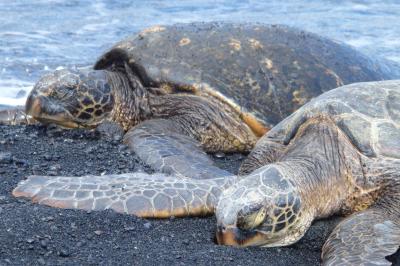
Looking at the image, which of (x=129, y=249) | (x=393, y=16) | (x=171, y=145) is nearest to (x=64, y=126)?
(x=171, y=145)

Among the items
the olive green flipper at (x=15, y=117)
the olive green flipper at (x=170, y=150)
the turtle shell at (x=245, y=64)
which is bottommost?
the olive green flipper at (x=15, y=117)

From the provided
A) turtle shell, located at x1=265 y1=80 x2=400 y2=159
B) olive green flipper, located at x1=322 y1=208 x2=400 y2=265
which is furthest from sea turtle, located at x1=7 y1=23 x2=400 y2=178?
olive green flipper, located at x1=322 y1=208 x2=400 y2=265

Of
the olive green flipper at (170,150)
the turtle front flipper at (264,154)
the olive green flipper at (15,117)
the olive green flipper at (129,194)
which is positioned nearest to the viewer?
the olive green flipper at (129,194)

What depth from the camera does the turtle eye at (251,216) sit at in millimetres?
4074

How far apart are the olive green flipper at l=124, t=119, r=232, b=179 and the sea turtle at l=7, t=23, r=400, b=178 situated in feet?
0.07

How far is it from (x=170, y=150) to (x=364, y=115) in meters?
1.82

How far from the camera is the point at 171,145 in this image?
249 inches

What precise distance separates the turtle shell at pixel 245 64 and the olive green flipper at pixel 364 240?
2.50 meters

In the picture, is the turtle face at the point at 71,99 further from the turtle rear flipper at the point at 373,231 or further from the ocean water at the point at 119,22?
the turtle rear flipper at the point at 373,231

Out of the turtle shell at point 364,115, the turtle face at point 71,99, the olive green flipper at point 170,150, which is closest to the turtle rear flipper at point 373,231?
the turtle shell at point 364,115

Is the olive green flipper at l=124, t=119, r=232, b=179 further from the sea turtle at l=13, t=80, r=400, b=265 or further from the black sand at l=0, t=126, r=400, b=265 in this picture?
the black sand at l=0, t=126, r=400, b=265

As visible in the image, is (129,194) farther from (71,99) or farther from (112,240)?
Result: (71,99)

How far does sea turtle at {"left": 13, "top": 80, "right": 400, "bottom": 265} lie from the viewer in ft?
13.6

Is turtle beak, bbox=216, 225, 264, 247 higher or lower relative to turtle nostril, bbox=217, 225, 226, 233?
lower
